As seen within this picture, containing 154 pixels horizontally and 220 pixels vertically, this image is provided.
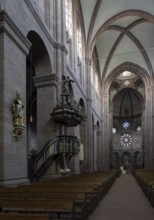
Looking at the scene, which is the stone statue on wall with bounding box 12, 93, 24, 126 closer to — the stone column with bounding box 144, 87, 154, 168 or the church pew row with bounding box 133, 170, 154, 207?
the church pew row with bounding box 133, 170, 154, 207

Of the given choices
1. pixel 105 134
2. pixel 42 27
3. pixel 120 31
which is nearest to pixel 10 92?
A: pixel 42 27

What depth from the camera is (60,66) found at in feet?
52.3

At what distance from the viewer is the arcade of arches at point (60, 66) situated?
958 centimetres

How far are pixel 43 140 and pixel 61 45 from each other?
16.8 feet

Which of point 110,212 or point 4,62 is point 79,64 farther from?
point 110,212

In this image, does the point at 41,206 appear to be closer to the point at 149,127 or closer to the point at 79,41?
the point at 79,41

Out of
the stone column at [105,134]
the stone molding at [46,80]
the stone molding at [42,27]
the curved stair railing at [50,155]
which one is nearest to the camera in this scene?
the stone molding at [42,27]

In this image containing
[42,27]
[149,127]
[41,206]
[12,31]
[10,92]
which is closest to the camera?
[41,206]

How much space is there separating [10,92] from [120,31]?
995 inches

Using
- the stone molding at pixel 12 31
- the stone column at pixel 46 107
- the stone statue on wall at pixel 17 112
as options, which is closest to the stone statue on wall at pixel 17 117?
the stone statue on wall at pixel 17 112

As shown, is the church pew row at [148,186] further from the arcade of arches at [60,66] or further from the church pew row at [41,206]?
the church pew row at [41,206]

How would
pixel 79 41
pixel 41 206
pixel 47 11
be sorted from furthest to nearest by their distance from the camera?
pixel 79 41, pixel 47 11, pixel 41 206

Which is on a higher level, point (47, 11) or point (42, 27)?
point (47, 11)

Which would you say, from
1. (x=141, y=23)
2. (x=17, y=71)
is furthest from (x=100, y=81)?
(x=17, y=71)
